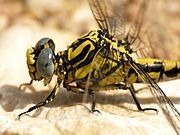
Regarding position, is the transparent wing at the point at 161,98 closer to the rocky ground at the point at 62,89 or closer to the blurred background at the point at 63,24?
the rocky ground at the point at 62,89

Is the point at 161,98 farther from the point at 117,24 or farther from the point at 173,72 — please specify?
the point at 117,24

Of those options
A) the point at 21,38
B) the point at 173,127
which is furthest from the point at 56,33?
the point at 173,127

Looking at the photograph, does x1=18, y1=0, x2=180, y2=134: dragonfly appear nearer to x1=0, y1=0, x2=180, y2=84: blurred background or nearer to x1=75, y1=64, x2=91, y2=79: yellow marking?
x1=75, y1=64, x2=91, y2=79: yellow marking

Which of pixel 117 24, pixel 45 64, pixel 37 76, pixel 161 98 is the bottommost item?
pixel 161 98

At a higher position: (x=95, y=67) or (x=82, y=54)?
(x=82, y=54)

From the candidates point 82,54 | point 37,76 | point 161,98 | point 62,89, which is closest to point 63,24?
point 62,89

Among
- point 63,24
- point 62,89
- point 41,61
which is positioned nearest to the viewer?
point 41,61

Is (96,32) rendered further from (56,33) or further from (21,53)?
(56,33)
